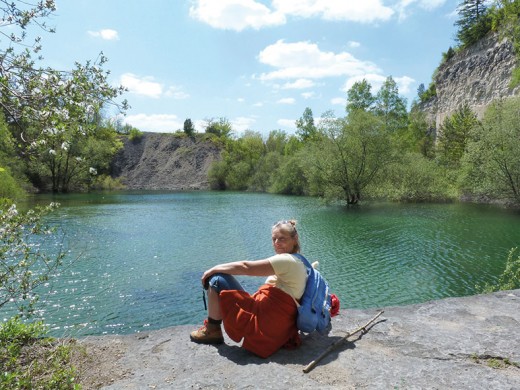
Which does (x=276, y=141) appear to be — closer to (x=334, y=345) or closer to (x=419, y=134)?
(x=419, y=134)

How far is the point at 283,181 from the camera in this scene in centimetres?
6025

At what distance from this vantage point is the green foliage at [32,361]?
3666 millimetres

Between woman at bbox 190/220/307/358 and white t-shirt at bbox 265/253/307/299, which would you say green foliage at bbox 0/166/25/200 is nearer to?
woman at bbox 190/220/307/358

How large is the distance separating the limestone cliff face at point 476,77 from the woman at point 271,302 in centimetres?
5139

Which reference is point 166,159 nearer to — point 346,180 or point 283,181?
point 283,181

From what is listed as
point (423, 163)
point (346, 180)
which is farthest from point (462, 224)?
point (423, 163)

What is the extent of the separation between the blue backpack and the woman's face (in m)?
0.12

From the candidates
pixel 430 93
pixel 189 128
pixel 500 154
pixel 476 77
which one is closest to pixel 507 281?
pixel 500 154

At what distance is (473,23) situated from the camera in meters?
59.3

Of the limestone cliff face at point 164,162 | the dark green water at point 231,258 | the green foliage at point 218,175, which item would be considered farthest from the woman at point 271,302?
the limestone cliff face at point 164,162

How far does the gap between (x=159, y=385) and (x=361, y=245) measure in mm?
16100

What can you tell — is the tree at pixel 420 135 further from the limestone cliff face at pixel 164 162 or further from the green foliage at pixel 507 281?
the green foliage at pixel 507 281

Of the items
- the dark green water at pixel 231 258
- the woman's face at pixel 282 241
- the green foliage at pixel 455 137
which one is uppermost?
the green foliage at pixel 455 137

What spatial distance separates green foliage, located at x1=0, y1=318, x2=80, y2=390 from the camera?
3.67m
